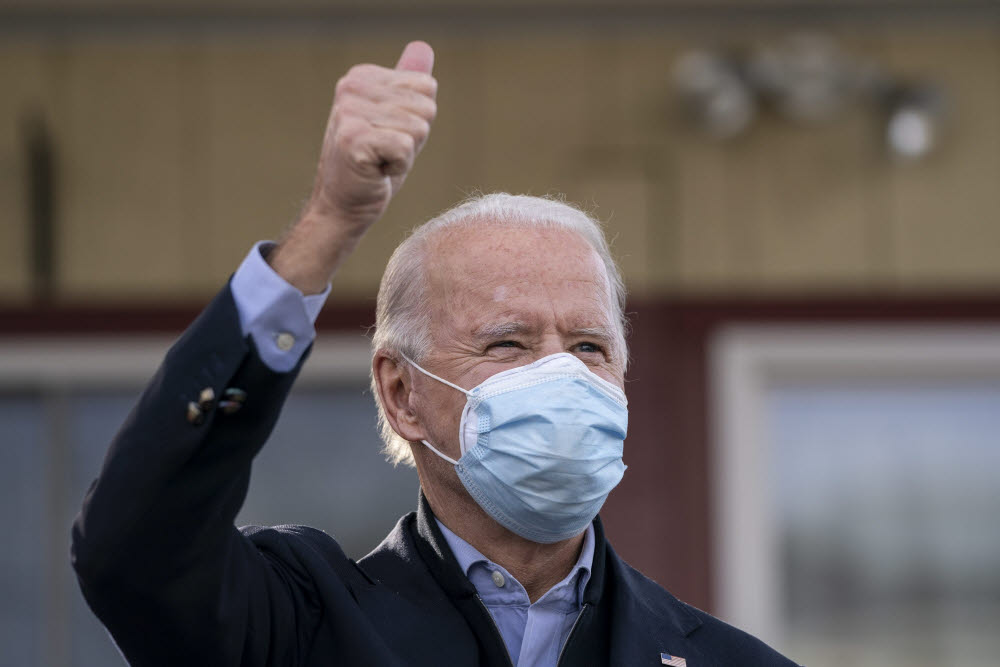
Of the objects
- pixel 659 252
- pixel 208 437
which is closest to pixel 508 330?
pixel 208 437

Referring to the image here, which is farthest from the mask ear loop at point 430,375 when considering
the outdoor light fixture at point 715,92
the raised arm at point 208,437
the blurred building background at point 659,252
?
the outdoor light fixture at point 715,92

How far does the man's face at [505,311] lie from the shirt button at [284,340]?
0.53 metres

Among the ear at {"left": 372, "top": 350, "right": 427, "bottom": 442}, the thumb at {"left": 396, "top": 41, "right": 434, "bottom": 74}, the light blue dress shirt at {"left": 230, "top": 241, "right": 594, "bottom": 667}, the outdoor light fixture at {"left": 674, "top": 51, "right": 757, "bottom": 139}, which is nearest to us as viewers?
the thumb at {"left": 396, "top": 41, "right": 434, "bottom": 74}

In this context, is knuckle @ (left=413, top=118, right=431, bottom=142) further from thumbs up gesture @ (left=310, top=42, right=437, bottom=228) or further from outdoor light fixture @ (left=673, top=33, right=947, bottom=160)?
outdoor light fixture @ (left=673, top=33, right=947, bottom=160)

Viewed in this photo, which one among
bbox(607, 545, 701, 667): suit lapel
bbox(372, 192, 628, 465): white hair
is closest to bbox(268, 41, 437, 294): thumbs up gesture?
bbox(372, 192, 628, 465): white hair

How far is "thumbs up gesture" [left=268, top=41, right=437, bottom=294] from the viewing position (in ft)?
5.60

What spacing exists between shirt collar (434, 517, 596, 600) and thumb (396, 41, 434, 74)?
2.41 ft

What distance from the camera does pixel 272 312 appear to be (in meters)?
1.73

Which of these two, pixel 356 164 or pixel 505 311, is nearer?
pixel 356 164

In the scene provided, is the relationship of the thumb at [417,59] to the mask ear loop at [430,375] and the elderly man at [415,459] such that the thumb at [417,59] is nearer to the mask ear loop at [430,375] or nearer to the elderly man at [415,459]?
the elderly man at [415,459]

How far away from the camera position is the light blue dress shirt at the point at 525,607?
2115 mm

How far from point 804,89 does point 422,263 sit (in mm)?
3122

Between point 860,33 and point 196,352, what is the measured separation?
13.4 feet

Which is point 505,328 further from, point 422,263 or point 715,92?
point 715,92
